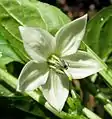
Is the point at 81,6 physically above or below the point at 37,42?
below

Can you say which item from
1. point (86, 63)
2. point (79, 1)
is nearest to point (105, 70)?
point (86, 63)

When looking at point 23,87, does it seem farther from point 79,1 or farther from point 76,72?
point 79,1

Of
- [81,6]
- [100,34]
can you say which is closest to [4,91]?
[100,34]

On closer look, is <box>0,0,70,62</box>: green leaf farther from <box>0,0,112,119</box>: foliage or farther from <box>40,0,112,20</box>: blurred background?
<box>40,0,112,20</box>: blurred background

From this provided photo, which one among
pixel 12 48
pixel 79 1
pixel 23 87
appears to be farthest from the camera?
pixel 79 1

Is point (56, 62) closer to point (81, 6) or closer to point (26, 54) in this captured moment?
point (26, 54)

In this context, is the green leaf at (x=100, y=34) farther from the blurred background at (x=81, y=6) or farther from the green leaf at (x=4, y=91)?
the blurred background at (x=81, y=6)
